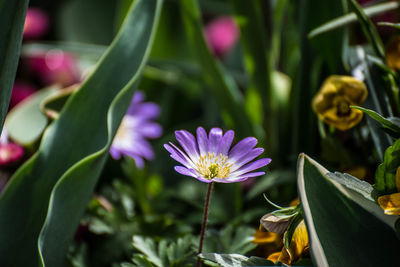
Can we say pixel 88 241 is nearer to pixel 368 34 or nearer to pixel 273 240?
pixel 273 240

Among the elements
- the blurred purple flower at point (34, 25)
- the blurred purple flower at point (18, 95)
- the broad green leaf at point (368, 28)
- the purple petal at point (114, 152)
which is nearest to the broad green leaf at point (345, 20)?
the broad green leaf at point (368, 28)

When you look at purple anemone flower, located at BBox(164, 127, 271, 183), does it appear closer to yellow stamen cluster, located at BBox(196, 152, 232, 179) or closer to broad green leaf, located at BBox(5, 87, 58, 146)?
yellow stamen cluster, located at BBox(196, 152, 232, 179)

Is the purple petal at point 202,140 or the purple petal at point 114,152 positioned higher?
the purple petal at point 202,140

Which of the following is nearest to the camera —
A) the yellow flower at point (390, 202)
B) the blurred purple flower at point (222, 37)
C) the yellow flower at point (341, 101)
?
the yellow flower at point (390, 202)

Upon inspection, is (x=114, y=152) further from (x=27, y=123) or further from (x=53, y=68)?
(x=53, y=68)

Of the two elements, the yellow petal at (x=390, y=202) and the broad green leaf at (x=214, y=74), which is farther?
the broad green leaf at (x=214, y=74)

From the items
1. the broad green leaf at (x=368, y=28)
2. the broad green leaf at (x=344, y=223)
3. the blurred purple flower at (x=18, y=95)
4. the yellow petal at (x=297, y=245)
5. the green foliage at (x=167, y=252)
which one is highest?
the broad green leaf at (x=368, y=28)

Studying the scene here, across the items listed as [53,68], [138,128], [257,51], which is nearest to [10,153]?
[138,128]

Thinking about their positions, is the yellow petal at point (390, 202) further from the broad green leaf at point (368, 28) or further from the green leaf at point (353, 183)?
the broad green leaf at point (368, 28)
